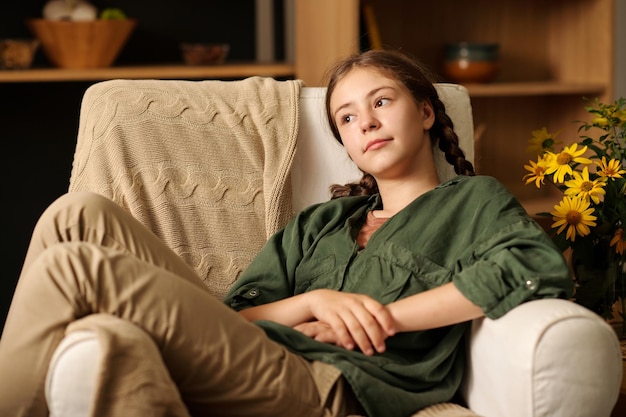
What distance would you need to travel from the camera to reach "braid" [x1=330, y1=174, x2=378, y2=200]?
5.83ft

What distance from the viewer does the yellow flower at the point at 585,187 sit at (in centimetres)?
168

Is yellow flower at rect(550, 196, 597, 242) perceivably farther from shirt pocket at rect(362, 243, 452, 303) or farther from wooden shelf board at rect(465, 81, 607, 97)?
wooden shelf board at rect(465, 81, 607, 97)

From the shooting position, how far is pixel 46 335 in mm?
1153

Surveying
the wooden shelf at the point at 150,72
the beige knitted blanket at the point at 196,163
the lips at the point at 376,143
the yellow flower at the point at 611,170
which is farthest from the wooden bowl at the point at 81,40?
the yellow flower at the point at 611,170

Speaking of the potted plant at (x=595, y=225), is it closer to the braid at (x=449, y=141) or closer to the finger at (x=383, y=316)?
the braid at (x=449, y=141)

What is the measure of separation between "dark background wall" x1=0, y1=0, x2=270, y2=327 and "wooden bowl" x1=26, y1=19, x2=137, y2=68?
24 cm

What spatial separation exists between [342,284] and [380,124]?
29cm

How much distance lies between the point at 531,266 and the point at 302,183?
0.65 metres

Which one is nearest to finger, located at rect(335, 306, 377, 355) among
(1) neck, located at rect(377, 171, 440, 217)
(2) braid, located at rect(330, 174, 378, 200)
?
(1) neck, located at rect(377, 171, 440, 217)

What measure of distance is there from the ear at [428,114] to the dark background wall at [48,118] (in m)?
1.37

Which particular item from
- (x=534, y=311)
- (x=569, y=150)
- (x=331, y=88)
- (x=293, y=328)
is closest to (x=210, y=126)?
Result: (x=331, y=88)

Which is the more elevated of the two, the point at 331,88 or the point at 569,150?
the point at 331,88

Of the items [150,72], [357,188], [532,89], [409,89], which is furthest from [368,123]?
[532,89]

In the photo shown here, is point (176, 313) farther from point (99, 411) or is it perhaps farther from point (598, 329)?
point (598, 329)
